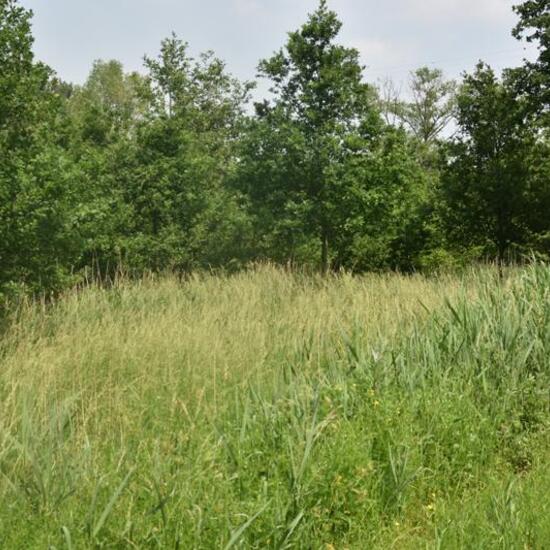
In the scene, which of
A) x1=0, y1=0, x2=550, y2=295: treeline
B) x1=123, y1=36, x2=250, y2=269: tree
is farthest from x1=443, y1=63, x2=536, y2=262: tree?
x1=123, y1=36, x2=250, y2=269: tree

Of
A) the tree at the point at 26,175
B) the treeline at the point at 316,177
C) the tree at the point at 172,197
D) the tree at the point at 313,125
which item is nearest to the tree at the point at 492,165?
the treeline at the point at 316,177

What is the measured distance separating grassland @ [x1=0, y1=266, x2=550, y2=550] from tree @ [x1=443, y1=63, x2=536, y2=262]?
7.56 metres

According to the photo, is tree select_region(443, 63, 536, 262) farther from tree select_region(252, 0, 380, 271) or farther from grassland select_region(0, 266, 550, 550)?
grassland select_region(0, 266, 550, 550)

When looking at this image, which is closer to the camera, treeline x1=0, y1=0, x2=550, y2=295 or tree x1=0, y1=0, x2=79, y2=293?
tree x1=0, y1=0, x2=79, y2=293

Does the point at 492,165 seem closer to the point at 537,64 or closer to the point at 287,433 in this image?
the point at 537,64

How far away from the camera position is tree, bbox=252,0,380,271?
1173cm

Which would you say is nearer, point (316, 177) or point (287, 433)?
point (287, 433)

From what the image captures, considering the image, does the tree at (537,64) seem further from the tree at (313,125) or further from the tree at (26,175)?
the tree at (26,175)

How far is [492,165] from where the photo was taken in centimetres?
1335

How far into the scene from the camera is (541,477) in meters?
3.72

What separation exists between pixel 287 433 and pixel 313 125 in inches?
370

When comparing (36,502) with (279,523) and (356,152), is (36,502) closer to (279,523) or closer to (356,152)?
(279,523)

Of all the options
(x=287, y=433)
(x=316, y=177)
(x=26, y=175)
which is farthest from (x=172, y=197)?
(x=287, y=433)

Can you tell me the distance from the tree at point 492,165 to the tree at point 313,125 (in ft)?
9.72
